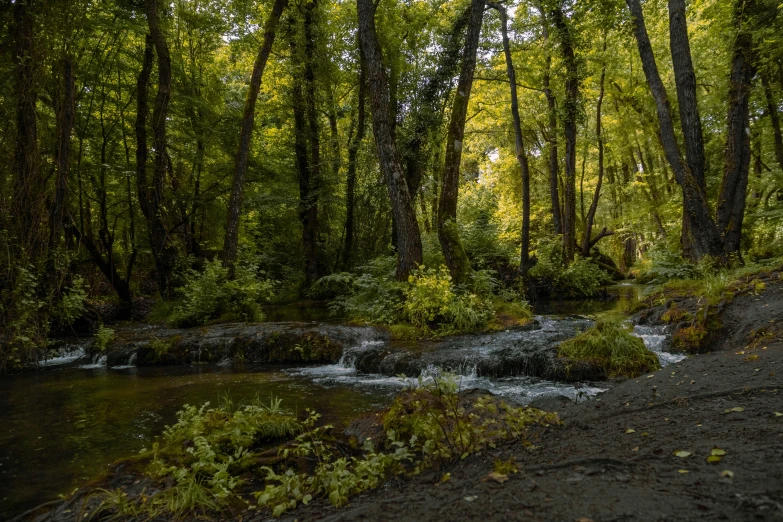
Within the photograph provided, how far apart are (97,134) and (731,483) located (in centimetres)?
1910

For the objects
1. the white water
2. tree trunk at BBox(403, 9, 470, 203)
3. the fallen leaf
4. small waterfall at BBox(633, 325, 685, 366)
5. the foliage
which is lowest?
the white water

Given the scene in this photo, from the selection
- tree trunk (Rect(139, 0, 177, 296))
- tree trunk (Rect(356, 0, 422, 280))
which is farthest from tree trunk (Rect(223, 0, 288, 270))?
tree trunk (Rect(356, 0, 422, 280))

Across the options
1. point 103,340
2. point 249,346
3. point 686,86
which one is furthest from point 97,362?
point 686,86

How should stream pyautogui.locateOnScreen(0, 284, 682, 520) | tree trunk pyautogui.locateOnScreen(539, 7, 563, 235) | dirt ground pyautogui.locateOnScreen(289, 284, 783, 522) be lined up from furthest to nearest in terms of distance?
tree trunk pyautogui.locateOnScreen(539, 7, 563, 235), stream pyautogui.locateOnScreen(0, 284, 682, 520), dirt ground pyautogui.locateOnScreen(289, 284, 783, 522)

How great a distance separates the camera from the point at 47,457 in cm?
423

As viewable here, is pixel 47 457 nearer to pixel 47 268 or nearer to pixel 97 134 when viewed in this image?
pixel 47 268

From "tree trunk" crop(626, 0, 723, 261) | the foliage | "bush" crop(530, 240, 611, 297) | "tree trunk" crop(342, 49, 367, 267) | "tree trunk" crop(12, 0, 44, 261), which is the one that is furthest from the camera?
"tree trunk" crop(342, 49, 367, 267)

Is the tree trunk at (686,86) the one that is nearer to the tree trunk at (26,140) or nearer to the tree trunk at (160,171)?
the tree trunk at (26,140)

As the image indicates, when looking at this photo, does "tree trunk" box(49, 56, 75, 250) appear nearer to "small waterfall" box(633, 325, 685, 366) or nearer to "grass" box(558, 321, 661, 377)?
"grass" box(558, 321, 661, 377)

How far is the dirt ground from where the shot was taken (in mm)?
2053

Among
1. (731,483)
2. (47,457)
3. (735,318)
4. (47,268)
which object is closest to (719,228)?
(735,318)

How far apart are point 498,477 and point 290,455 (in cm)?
190

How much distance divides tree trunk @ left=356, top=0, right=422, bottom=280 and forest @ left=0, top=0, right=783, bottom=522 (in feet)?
0.24

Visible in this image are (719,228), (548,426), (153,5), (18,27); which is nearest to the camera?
(548,426)
